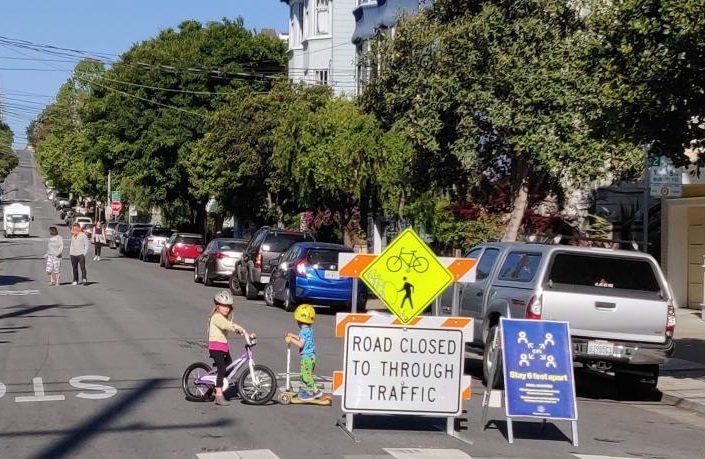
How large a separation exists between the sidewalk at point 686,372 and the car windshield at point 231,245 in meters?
15.4

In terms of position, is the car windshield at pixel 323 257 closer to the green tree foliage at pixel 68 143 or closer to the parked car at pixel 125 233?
the parked car at pixel 125 233

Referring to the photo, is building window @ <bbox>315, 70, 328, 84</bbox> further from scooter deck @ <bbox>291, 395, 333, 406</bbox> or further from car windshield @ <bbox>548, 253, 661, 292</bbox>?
scooter deck @ <bbox>291, 395, 333, 406</bbox>

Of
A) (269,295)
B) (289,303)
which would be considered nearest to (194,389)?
(289,303)

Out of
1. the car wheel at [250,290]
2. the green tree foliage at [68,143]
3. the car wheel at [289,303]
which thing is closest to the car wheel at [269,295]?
the car wheel at [289,303]

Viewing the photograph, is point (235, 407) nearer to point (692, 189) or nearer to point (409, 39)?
point (409, 39)

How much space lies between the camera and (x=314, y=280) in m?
24.9

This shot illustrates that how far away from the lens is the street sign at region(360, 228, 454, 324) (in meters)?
10.9

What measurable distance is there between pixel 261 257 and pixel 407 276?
17.7 meters

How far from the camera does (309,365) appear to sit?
1205 centimetres

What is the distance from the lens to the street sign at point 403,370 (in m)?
10.6

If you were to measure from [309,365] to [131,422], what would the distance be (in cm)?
214

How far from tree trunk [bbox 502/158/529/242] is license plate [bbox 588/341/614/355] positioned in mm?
7738

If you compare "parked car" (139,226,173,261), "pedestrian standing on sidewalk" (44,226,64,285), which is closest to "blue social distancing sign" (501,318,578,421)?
"pedestrian standing on sidewalk" (44,226,64,285)

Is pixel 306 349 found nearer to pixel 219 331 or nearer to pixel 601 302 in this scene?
pixel 219 331
